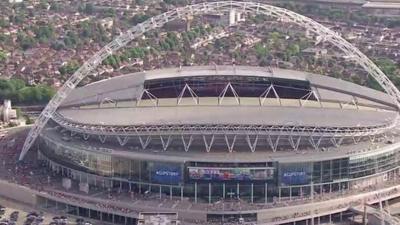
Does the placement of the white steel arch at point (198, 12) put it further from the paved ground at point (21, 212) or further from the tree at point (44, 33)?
the tree at point (44, 33)

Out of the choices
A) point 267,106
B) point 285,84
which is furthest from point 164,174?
point 285,84

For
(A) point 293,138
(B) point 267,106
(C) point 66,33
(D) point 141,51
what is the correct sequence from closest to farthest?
(A) point 293,138 → (B) point 267,106 → (D) point 141,51 → (C) point 66,33

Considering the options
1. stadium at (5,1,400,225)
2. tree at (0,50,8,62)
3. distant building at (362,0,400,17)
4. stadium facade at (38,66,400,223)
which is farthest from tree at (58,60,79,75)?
distant building at (362,0,400,17)

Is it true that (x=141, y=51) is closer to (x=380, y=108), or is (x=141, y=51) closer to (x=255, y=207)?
(x=380, y=108)

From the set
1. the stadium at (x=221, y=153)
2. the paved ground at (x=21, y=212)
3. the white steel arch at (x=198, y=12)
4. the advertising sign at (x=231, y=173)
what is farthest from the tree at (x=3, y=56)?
the advertising sign at (x=231, y=173)

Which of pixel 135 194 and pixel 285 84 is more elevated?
pixel 285 84

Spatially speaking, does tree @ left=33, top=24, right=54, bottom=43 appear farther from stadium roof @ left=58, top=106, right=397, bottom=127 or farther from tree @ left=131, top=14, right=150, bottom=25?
stadium roof @ left=58, top=106, right=397, bottom=127
